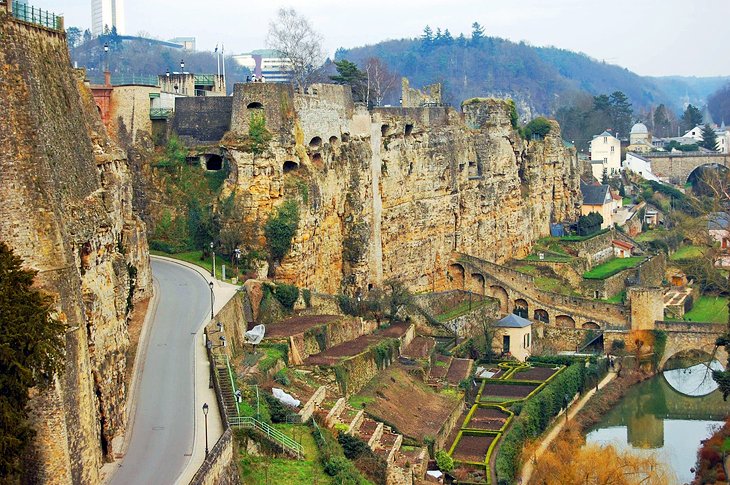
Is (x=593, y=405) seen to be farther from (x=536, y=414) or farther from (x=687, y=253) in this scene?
(x=687, y=253)

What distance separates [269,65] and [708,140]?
149 ft

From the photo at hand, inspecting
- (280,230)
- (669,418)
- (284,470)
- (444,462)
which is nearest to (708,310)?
(669,418)

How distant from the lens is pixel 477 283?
211 ft

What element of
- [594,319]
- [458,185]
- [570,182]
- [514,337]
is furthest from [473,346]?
[570,182]

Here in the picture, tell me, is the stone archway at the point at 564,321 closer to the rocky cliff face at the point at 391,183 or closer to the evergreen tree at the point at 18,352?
the rocky cliff face at the point at 391,183

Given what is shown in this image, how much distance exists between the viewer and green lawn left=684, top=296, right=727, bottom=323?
200 ft

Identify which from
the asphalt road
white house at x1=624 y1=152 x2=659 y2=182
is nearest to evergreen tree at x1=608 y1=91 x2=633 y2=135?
white house at x1=624 y1=152 x2=659 y2=182

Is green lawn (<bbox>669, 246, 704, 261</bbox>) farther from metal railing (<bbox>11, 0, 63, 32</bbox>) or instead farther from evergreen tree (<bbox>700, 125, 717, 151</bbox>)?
metal railing (<bbox>11, 0, 63, 32</bbox>)

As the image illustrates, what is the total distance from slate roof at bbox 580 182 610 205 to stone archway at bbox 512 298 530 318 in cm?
2092

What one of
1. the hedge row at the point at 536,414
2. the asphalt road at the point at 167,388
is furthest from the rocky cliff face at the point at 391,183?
the hedge row at the point at 536,414

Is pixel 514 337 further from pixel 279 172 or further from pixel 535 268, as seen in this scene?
pixel 279 172

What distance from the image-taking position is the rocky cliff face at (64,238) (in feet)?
79.7

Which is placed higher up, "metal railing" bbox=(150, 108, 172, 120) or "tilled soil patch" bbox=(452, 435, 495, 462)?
"metal railing" bbox=(150, 108, 172, 120)

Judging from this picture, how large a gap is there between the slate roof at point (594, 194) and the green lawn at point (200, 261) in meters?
40.7
